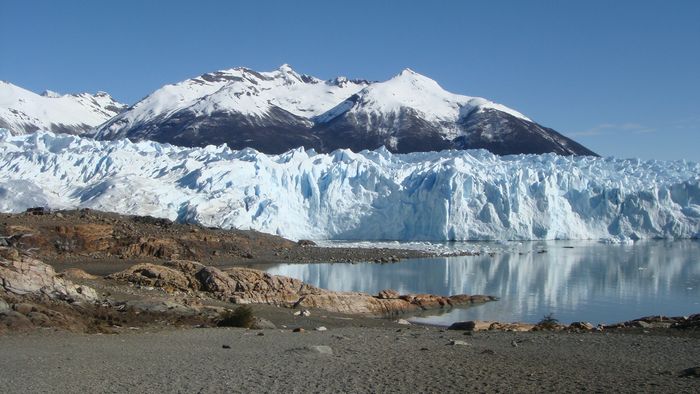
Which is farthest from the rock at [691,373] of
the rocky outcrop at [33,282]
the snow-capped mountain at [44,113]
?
the snow-capped mountain at [44,113]

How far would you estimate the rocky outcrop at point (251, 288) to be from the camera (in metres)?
13.2

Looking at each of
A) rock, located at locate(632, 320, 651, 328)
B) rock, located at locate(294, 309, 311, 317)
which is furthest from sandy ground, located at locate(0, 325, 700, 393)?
rock, located at locate(294, 309, 311, 317)

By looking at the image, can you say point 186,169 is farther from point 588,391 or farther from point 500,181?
point 588,391

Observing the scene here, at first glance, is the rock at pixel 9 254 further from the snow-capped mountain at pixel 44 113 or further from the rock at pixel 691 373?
the snow-capped mountain at pixel 44 113

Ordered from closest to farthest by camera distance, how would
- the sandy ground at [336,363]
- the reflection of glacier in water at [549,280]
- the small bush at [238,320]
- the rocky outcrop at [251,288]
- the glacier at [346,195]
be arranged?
the sandy ground at [336,363] < the small bush at [238,320] < the rocky outcrop at [251,288] < the reflection of glacier in water at [549,280] < the glacier at [346,195]

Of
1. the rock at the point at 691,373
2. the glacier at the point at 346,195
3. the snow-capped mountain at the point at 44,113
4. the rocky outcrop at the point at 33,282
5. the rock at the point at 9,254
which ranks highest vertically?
the snow-capped mountain at the point at 44,113

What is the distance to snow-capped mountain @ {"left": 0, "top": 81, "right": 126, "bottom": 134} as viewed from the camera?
88938 millimetres

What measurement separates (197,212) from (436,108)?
53735mm

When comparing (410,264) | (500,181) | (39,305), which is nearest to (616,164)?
(500,181)

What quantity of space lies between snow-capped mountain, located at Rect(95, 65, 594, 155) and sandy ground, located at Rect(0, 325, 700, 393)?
62.5 meters

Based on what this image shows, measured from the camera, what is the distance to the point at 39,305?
8445 millimetres

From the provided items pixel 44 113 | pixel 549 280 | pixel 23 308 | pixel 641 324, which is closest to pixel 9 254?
pixel 23 308

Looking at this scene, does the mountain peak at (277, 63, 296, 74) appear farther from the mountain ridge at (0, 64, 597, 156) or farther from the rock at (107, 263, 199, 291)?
the rock at (107, 263, 199, 291)

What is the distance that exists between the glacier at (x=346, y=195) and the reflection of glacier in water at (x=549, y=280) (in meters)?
4.30
